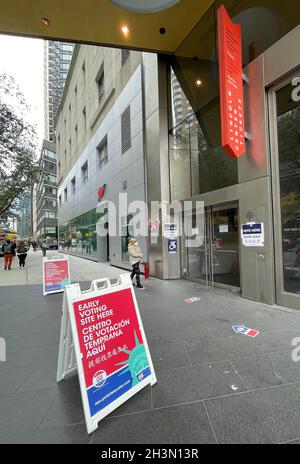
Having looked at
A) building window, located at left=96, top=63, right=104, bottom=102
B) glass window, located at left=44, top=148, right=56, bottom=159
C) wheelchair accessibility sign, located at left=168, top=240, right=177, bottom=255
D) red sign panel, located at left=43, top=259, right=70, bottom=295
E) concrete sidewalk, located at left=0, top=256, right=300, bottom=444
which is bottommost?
concrete sidewalk, located at left=0, top=256, right=300, bottom=444

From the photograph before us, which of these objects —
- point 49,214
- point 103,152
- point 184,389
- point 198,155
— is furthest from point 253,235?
point 49,214

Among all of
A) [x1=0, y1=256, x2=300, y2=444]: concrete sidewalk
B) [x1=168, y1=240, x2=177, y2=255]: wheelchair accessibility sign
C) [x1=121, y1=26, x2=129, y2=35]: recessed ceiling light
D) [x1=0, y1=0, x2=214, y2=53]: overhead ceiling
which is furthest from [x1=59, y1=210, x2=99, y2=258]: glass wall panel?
[x1=0, y1=256, x2=300, y2=444]: concrete sidewalk

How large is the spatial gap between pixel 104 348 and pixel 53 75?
363 feet

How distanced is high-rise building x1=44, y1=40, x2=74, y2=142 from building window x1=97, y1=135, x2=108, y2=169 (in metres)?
70.9

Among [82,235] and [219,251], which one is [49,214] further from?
[219,251]

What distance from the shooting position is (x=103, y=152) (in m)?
18.0

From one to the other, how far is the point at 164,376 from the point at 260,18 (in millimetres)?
8079

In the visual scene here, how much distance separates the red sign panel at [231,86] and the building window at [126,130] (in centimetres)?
748

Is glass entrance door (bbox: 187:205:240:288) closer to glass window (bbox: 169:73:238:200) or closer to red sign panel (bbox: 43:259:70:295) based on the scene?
Answer: glass window (bbox: 169:73:238:200)

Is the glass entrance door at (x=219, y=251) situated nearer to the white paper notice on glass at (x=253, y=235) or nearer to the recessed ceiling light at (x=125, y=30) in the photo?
the white paper notice on glass at (x=253, y=235)

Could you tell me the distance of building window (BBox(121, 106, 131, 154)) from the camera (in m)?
12.9

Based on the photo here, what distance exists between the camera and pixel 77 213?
25562mm

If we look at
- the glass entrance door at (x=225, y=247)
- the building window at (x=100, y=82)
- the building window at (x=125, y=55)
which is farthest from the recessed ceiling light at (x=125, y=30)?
the building window at (x=100, y=82)
